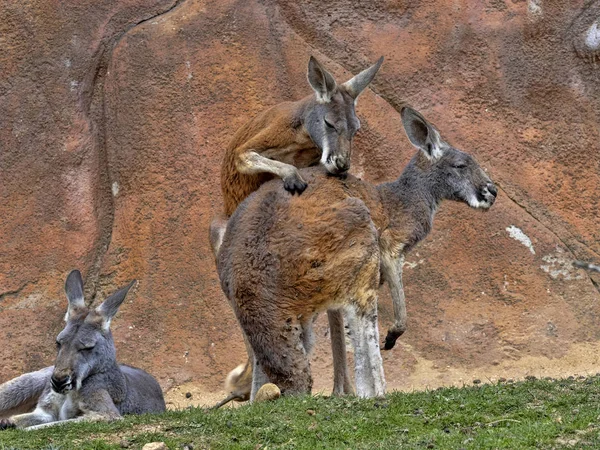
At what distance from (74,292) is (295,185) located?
1945mm

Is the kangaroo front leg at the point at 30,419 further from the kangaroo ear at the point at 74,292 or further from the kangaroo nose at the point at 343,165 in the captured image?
the kangaroo nose at the point at 343,165

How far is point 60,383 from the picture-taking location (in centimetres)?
772

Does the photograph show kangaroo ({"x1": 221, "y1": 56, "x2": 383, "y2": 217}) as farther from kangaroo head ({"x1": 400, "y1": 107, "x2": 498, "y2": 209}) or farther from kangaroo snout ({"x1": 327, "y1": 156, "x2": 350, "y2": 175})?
kangaroo head ({"x1": 400, "y1": 107, "x2": 498, "y2": 209})

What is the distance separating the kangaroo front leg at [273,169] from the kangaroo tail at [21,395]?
2331 millimetres

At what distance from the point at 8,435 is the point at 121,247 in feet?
14.0

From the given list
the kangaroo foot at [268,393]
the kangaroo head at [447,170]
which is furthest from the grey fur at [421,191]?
the kangaroo foot at [268,393]

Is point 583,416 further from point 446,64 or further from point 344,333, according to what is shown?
point 446,64

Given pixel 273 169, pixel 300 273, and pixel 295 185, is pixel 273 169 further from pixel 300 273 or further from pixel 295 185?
pixel 300 273

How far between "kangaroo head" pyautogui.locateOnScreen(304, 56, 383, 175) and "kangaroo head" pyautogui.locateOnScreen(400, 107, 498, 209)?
0.53m

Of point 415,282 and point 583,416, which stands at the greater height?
point 583,416

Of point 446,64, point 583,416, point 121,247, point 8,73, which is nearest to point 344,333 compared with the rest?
point 583,416

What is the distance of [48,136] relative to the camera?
11.6 metres

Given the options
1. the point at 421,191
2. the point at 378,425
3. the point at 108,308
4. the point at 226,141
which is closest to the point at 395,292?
the point at 421,191

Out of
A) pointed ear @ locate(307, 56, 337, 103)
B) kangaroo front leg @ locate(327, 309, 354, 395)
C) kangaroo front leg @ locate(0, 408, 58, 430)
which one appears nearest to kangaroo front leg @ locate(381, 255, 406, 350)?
kangaroo front leg @ locate(327, 309, 354, 395)
